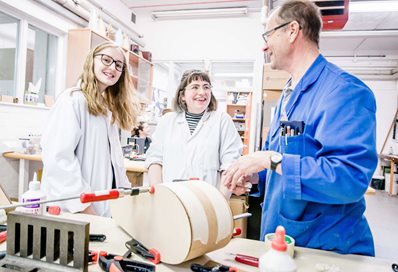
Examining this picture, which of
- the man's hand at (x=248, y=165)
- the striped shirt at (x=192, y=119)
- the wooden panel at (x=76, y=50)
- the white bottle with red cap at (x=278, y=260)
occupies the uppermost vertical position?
the wooden panel at (x=76, y=50)

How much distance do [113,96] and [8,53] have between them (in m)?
2.69

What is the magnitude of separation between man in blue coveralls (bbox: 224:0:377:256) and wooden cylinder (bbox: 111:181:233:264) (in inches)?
4.9

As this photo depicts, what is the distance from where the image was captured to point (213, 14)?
5605 millimetres

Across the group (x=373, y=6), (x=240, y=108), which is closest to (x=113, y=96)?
(x=373, y=6)

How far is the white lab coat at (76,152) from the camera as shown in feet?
4.18

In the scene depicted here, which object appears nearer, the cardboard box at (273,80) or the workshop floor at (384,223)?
the workshop floor at (384,223)

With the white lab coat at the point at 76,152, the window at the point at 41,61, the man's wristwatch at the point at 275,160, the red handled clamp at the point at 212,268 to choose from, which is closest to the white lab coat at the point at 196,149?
the white lab coat at the point at 76,152

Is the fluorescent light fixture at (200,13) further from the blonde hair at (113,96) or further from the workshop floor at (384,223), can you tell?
the blonde hair at (113,96)

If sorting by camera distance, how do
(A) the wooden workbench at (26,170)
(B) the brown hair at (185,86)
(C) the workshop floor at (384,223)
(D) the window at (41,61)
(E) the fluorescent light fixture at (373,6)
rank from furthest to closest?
(E) the fluorescent light fixture at (373,6) < (D) the window at (41,61) < (C) the workshop floor at (384,223) < (A) the wooden workbench at (26,170) < (B) the brown hair at (185,86)

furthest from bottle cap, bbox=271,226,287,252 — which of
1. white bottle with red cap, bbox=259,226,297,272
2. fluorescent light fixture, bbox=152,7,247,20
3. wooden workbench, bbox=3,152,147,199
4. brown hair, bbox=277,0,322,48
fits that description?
fluorescent light fixture, bbox=152,7,247,20

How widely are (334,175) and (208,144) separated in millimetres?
1009

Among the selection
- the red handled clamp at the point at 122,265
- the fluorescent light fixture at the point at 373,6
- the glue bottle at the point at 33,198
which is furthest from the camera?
the fluorescent light fixture at the point at 373,6

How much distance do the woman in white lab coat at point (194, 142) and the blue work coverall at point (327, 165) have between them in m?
0.69

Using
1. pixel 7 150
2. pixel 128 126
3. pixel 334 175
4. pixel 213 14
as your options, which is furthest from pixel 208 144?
pixel 213 14
